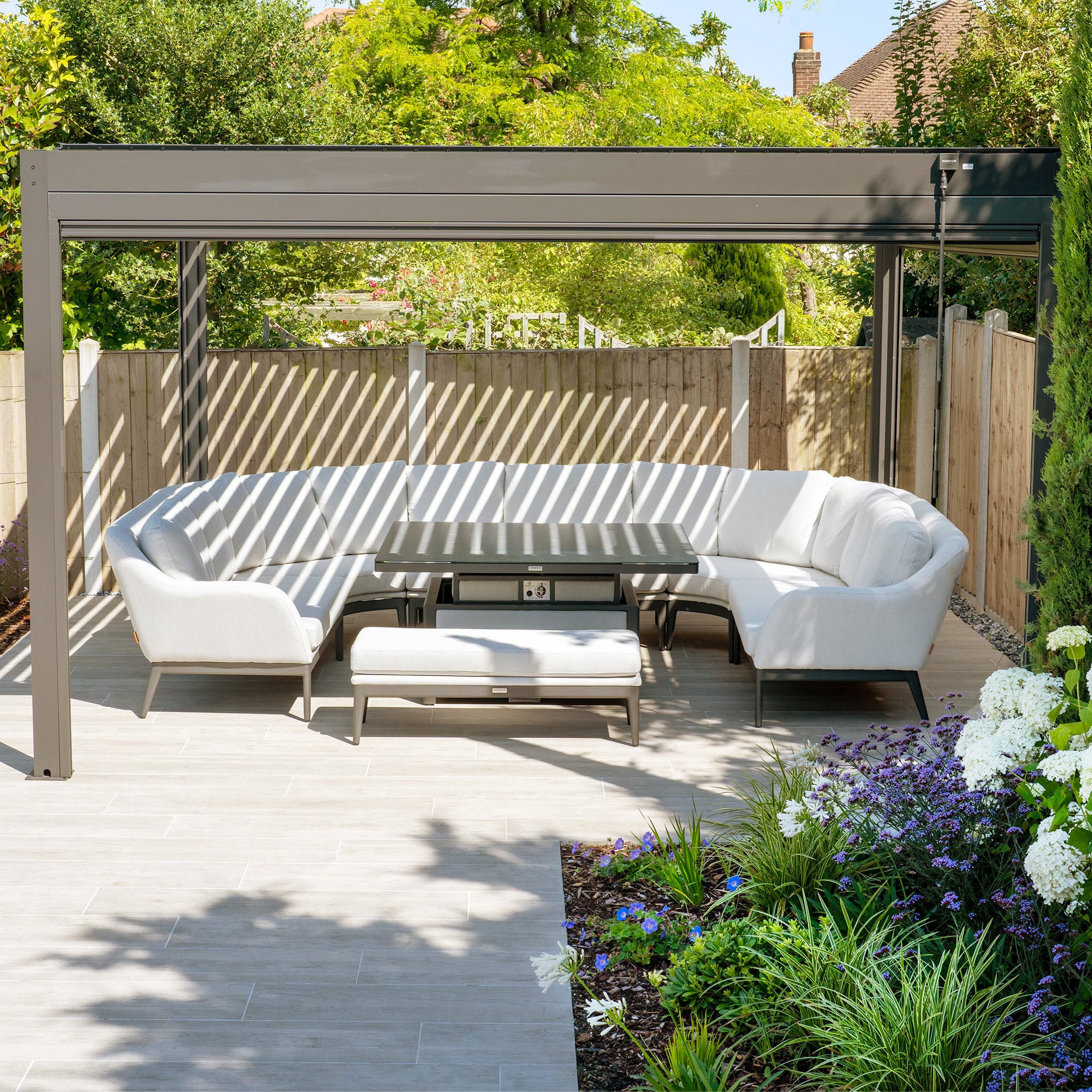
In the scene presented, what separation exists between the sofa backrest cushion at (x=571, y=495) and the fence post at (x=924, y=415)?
2610mm

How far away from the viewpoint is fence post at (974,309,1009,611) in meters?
8.71

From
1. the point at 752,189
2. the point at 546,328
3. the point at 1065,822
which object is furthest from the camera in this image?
the point at 546,328

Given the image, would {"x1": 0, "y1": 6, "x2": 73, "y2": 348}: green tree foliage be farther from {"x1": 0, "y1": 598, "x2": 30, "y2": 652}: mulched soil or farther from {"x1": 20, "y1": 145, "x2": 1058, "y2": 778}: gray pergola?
{"x1": 20, "y1": 145, "x2": 1058, "y2": 778}: gray pergola

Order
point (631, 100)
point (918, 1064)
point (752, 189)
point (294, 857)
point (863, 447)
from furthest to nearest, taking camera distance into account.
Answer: point (631, 100)
point (863, 447)
point (752, 189)
point (294, 857)
point (918, 1064)

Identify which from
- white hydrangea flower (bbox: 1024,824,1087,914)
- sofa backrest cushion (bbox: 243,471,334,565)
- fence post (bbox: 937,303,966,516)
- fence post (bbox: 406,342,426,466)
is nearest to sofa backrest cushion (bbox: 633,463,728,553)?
fence post (bbox: 406,342,426,466)

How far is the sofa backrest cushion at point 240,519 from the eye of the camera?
7859 mm

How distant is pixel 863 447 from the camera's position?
10.2 m

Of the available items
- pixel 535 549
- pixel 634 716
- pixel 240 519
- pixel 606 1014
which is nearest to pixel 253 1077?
pixel 606 1014

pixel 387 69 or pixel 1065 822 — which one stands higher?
pixel 387 69

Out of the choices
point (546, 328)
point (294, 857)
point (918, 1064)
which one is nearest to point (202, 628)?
point (294, 857)

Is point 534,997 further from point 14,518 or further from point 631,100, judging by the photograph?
point 631,100

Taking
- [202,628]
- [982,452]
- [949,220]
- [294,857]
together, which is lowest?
[294,857]

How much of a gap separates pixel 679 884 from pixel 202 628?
3173 millimetres

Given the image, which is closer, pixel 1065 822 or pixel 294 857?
pixel 1065 822
